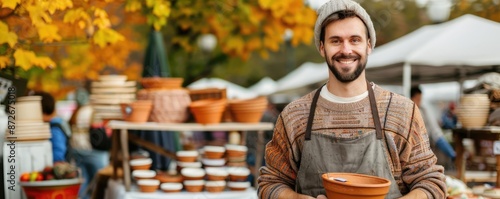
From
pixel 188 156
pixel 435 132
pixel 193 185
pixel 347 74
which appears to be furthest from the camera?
pixel 435 132

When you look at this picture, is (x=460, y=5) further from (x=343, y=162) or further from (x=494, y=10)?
(x=343, y=162)

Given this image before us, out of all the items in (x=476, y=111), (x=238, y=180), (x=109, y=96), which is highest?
(x=109, y=96)

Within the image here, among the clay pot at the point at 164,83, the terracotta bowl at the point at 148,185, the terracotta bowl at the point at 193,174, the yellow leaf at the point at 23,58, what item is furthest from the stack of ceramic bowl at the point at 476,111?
the yellow leaf at the point at 23,58

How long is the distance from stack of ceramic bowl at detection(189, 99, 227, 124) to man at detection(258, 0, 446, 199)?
332 cm

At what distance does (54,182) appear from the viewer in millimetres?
5180

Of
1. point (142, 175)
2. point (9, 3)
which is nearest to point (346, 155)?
point (9, 3)

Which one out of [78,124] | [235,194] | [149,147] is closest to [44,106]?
[149,147]

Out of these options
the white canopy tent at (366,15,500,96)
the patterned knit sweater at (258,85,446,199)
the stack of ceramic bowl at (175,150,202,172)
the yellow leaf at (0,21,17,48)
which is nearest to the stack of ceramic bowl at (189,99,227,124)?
the stack of ceramic bowl at (175,150,202,172)

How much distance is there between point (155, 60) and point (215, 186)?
6.69 ft

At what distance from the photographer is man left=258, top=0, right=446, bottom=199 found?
7.53ft

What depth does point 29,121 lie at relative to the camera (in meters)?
5.51

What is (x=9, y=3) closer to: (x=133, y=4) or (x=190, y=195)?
(x=133, y=4)

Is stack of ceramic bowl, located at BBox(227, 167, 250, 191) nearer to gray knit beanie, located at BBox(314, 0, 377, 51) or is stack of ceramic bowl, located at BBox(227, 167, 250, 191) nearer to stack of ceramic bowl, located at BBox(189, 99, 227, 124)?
stack of ceramic bowl, located at BBox(189, 99, 227, 124)

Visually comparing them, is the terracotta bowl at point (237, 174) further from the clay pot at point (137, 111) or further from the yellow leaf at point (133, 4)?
the yellow leaf at point (133, 4)
